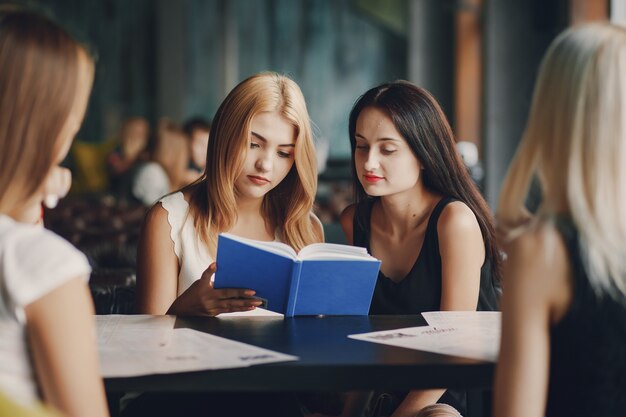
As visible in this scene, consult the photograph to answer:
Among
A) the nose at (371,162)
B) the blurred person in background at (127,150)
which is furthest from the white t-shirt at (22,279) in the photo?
the blurred person in background at (127,150)

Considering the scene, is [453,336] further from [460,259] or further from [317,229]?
[317,229]

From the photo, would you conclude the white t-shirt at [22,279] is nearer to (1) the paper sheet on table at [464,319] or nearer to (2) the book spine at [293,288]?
(2) the book spine at [293,288]

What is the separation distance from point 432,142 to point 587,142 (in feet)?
3.63

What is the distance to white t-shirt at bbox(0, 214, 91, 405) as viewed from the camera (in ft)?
4.31

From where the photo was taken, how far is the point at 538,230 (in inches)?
57.7

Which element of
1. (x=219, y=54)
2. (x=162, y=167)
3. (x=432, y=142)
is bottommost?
(x=162, y=167)

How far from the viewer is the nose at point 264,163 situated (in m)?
Answer: 2.54

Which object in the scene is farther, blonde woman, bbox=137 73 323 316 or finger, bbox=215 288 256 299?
blonde woman, bbox=137 73 323 316

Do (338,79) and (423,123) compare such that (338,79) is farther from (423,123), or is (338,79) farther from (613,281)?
(613,281)

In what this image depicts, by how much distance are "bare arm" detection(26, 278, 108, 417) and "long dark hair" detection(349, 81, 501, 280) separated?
52.8 inches

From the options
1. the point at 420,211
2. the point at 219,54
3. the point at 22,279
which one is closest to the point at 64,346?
the point at 22,279

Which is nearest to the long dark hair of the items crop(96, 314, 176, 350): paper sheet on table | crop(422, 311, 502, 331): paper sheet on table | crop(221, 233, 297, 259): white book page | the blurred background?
crop(422, 311, 502, 331): paper sheet on table

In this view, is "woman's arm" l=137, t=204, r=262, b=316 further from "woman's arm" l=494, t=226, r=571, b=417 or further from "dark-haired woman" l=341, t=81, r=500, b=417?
"woman's arm" l=494, t=226, r=571, b=417

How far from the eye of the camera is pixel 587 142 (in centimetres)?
142
